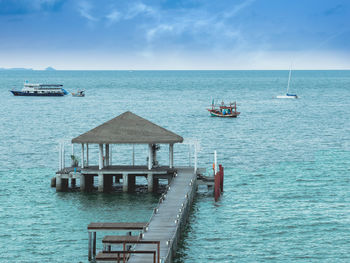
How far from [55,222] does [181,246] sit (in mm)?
8458

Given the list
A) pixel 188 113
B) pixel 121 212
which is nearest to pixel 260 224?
pixel 121 212

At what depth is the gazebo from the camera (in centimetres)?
4259

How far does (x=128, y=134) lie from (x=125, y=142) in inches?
28.0

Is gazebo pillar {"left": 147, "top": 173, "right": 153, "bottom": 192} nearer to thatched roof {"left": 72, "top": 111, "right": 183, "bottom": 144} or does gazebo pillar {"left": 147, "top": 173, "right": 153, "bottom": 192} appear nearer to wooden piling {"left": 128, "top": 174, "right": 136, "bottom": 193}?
wooden piling {"left": 128, "top": 174, "right": 136, "bottom": 193}

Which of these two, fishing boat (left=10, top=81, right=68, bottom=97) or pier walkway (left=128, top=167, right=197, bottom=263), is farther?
fishing boat (left=10, top=81, right=68, bottom=97)

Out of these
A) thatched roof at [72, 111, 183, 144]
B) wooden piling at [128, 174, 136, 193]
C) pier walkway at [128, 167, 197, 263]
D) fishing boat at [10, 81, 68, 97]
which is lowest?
fishing boat at [10, 81, 68, 97]

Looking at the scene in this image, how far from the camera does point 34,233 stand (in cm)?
3509

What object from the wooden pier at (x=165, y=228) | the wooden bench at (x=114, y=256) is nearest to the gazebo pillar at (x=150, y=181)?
the wooden pier at (x=165, y=228)

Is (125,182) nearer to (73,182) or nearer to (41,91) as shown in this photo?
(73,182)

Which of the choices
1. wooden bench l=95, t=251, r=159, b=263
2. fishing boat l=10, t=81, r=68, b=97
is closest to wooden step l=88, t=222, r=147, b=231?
wooden bench l=95, t=251, r=159, b=263

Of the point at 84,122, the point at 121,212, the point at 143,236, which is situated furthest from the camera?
the point at 84,122

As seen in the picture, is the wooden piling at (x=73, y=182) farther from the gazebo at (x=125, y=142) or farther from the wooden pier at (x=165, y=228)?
the wooden pier at (x=165, y=228)

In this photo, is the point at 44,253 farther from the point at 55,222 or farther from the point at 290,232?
the point at 290,232

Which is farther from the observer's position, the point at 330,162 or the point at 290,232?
the point at 330,162
